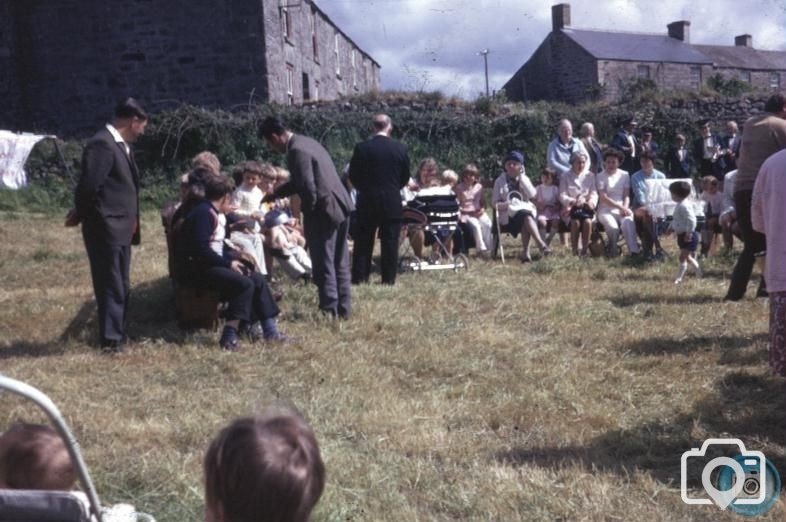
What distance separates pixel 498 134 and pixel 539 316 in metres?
15.5

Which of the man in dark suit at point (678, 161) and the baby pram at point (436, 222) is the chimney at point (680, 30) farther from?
the baby pram at point (436, 222)

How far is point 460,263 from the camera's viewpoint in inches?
509

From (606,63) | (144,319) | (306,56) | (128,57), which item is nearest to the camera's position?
(144,319)

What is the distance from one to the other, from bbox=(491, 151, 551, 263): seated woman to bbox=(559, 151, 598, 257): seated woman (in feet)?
1.38

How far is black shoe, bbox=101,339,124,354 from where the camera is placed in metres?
7.89

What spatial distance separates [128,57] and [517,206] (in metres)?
16.2

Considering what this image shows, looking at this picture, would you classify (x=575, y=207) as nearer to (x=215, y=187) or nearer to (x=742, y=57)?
(x=215, y=187)

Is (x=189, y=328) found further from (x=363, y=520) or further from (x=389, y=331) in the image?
(x=363, y=520)

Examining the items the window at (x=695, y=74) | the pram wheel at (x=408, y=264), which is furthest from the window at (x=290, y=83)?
the window at (x=695, y=74)

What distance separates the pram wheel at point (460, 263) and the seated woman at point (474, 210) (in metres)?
0.74

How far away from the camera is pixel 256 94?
26.1 metres

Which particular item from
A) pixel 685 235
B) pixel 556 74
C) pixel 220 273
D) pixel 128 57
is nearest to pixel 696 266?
pixel 685 235

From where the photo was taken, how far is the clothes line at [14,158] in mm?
21000

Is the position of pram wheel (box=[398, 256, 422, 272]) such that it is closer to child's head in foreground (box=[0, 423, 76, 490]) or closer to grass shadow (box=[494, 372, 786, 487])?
grass shadow (box=[494, 372, 786, 487])
